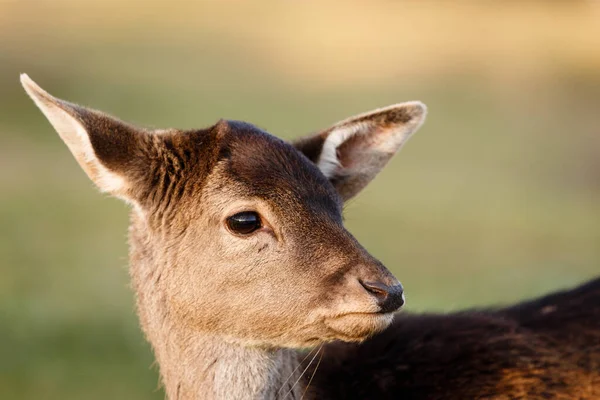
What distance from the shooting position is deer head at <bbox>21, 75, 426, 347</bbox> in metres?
4.61

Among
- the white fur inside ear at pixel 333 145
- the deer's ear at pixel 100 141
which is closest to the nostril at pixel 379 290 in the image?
the white fur inside ear at pixel 333 145

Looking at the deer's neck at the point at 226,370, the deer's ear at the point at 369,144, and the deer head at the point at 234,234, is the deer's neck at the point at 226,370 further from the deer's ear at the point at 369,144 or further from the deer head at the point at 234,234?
the deer's ear at the point at 369,144

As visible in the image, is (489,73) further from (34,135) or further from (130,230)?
(130,230)

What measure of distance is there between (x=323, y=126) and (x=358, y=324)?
17301 mm

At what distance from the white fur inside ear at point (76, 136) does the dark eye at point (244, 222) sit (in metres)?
0.66

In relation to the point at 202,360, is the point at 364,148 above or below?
above

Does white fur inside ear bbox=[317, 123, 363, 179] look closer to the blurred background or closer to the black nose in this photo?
the black nose

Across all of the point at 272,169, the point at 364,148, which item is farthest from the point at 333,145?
the point at 272,169

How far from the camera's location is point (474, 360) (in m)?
5.34

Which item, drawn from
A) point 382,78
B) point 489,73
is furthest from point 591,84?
point 382,78

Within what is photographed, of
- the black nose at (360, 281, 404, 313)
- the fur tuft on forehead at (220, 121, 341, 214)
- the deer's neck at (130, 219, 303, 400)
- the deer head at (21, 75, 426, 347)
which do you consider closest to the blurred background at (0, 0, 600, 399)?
the deer's neck at (130, 219, 303, 400)

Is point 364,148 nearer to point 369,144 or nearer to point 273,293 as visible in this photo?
point 369,144

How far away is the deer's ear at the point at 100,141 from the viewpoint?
4875 mm

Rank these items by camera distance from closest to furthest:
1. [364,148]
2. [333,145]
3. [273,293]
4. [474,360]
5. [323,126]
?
[273,293]
[474,360]
[333,145]
[364,148]
[323,126]
